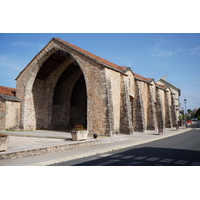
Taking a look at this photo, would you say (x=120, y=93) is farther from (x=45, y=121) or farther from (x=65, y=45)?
(x=45, y=121)

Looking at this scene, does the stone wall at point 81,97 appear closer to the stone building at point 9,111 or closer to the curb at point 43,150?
the stone building at point 9,111

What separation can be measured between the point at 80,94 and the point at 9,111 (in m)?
10.4

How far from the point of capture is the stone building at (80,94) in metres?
14.9

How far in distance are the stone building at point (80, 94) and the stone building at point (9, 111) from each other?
532mm

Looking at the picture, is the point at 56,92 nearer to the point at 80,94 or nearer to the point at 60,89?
the point at 60,89

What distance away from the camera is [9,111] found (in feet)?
61.9

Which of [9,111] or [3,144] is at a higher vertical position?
[9,111]

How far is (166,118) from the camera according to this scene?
29.5m

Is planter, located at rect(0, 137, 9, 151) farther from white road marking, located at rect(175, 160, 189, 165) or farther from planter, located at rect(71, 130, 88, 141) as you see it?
white road marking, located at rect(175, 160, 189, 165)

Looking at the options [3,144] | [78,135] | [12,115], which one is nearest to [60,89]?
[12,115]

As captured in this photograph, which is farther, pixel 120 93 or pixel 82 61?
pixel 120 93

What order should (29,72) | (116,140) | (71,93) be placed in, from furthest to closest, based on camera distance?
(71,93) → (29,72) → (116,140)

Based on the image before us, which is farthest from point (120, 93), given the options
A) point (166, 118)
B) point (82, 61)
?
point (166, 118)
